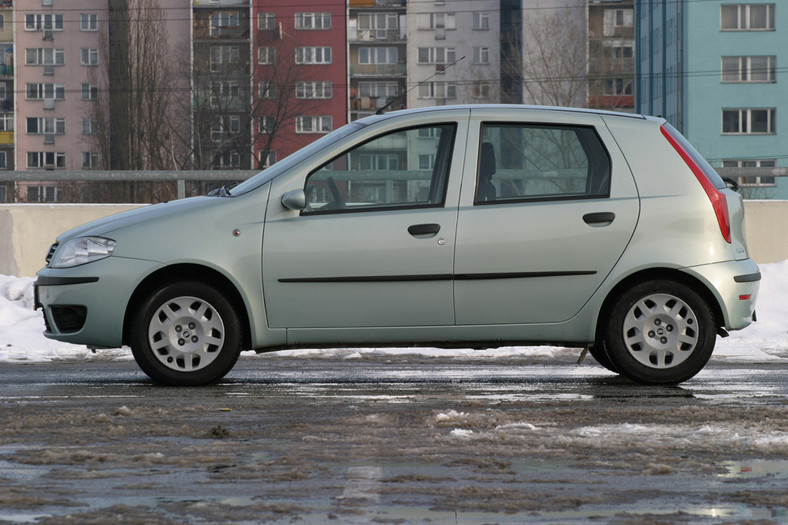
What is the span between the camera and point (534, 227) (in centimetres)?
834

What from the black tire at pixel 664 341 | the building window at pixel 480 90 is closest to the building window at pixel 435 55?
the building window at pixel 480 90

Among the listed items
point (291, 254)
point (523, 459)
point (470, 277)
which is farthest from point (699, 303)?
point (523, 459)

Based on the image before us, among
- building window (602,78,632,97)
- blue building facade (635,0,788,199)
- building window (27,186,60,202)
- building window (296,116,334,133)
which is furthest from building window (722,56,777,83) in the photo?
building window (27,186,60,202)

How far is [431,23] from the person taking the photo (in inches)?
4136

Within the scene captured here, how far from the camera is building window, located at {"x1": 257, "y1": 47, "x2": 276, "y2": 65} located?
9531cm

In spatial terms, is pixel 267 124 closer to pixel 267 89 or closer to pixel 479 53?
pixel 267 89

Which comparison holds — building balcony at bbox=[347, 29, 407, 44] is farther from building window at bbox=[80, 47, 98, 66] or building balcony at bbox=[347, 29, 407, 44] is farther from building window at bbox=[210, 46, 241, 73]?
building window at bbox=[80, 47, 98, 66]

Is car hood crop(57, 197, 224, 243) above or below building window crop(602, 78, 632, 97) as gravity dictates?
below

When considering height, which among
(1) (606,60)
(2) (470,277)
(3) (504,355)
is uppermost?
(1) (606,60)

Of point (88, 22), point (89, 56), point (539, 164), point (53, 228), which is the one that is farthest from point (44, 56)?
point (539, 164)

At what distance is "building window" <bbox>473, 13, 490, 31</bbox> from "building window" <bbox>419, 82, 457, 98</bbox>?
4988mm

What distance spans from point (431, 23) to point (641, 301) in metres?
Result: 98.2

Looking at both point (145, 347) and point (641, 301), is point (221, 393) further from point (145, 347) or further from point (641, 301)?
point (641, 301)

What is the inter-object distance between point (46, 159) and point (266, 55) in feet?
64.6
